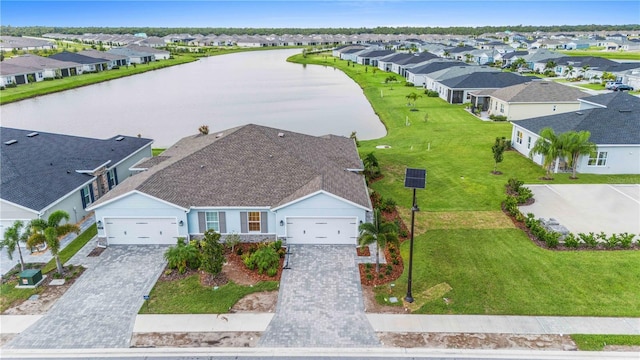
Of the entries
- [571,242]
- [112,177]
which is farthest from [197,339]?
[571,242]

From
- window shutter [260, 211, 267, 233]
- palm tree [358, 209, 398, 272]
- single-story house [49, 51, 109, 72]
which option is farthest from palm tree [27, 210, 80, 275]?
single-story house [49, 51, 109, 72]

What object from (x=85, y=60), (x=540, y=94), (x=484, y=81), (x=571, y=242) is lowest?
(x=571, y=242)

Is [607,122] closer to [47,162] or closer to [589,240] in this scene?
[589,240]

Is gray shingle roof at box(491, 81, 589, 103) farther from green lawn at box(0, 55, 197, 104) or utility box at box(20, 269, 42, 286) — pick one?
green lawn at box(0, 55, 197, 104)

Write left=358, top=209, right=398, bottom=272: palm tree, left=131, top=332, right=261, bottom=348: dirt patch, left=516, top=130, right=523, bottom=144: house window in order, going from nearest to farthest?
left=131, top=332, right=261, bottom=348: dirt patch, left=358, top=209, right=398, bottom=272: palm tree, left=516, top=130, right=523, bottom=144: house window

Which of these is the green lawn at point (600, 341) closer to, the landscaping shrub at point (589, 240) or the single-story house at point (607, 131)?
the landscaping shrub at point (589, 240)

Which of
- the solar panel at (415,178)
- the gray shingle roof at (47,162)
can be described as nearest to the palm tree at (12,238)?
the gray shingle roof at (47,162)

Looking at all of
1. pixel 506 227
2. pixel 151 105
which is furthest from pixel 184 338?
pixel 151 105
